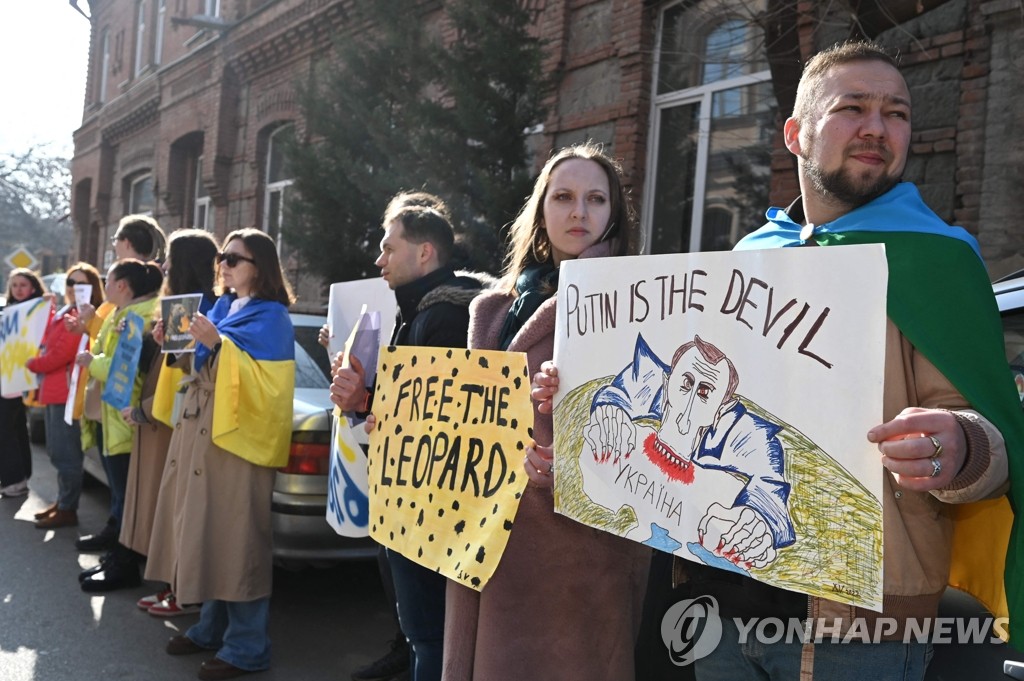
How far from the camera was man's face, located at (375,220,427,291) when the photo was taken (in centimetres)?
320

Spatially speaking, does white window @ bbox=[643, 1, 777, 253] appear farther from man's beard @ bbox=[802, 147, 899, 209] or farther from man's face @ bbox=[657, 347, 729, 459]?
man's face @ bbox=[657, 347, 729, 459]

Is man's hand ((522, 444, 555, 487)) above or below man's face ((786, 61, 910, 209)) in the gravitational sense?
below

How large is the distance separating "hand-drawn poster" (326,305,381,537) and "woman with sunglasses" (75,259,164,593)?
2.13 metres

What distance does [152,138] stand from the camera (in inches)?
792

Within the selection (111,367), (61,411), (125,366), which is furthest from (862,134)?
(61,411)

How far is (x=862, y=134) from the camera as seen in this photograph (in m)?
1.64

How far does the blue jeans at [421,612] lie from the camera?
2879 millimetres

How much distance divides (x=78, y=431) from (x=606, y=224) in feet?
17.4

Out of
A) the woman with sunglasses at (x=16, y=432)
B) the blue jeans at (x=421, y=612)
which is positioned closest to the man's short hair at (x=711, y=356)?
the blue jeans at (x=421, y=612)

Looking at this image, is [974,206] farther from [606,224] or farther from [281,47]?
[281,47]

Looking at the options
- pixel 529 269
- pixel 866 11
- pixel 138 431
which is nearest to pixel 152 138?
pixel 138 431

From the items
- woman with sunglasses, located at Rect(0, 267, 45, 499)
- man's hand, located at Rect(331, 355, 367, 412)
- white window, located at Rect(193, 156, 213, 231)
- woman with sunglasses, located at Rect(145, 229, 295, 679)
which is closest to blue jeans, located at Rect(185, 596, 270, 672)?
woman with sunglasses, located at Rect(145, 229, 295, 679)

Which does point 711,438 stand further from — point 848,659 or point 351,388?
point 351,388

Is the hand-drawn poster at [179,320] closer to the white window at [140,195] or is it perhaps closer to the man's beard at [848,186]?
the man's beard at [848,186]
